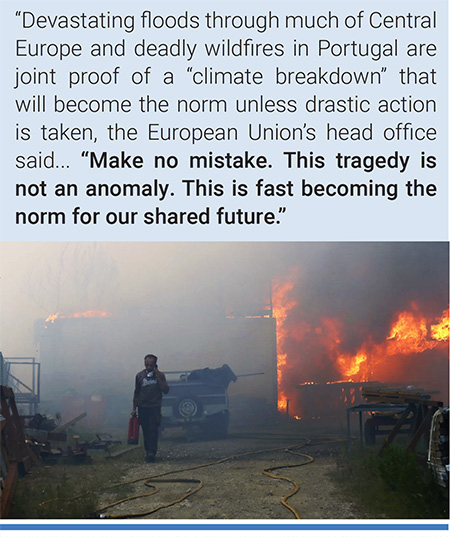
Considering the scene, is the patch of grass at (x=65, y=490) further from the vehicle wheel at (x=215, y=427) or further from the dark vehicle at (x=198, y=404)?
the vehicle wheel at (x=215, y=427)

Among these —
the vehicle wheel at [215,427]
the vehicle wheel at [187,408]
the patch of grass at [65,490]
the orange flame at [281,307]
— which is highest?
the orange flame at [281,307]

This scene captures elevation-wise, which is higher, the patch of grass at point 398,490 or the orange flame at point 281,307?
the orange flame at point 281,307

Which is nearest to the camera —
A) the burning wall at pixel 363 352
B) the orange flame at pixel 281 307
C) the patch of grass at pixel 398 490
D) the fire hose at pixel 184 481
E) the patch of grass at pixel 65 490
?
the patch of grass at pixel 398 490

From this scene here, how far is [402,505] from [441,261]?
2175 cm

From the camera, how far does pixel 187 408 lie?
664 inches

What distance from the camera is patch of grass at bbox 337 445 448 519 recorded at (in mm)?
6607

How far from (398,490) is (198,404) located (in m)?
10.2

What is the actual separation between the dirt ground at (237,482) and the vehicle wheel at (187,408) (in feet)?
6.49

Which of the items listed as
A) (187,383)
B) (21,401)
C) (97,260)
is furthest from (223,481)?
(97,260)

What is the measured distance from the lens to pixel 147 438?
11812mm

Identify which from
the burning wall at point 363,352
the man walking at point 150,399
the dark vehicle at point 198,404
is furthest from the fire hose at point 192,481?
the burning wall at point 363,352

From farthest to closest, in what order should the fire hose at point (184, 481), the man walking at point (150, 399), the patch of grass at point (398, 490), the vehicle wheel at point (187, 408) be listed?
1. the vehicle wheel at point (187, 408)
2. the man walking at point (150, 399)
3. the fire hose at point (184, 481)
4. the patch of grass at point (398, 490)

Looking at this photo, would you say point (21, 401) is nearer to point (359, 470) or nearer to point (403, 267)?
point (359, 470)

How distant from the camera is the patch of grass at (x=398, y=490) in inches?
260
